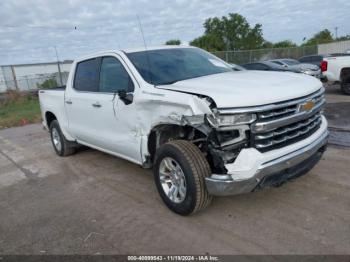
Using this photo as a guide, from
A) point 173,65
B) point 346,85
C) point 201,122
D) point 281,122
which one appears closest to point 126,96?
point 173,65

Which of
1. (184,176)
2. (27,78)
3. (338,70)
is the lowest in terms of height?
(27,78)

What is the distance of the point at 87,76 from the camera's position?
19.1 feet

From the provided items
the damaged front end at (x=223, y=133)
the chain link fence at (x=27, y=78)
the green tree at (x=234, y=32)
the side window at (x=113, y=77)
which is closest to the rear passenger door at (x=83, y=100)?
the side window at (x=113, y=77)

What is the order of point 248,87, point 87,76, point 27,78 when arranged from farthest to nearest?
1. point 27,78
2. point 87,76
3. point 248,87

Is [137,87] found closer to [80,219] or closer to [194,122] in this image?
[194,122]

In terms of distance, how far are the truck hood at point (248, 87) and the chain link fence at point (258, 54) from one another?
86.9ft

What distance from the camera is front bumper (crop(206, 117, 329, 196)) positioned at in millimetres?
3414

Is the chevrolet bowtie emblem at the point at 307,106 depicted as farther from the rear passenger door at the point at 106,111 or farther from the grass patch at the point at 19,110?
the grass patch at the point at 19,110

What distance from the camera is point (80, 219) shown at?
434 cm

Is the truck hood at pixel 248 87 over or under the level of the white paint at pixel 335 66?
over

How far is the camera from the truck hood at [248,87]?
11.2ft

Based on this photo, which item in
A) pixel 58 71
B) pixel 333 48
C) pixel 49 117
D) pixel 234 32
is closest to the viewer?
pixel 49 117

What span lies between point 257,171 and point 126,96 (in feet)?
6.44

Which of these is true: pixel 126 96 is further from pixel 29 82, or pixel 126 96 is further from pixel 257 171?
pixel 29 82
